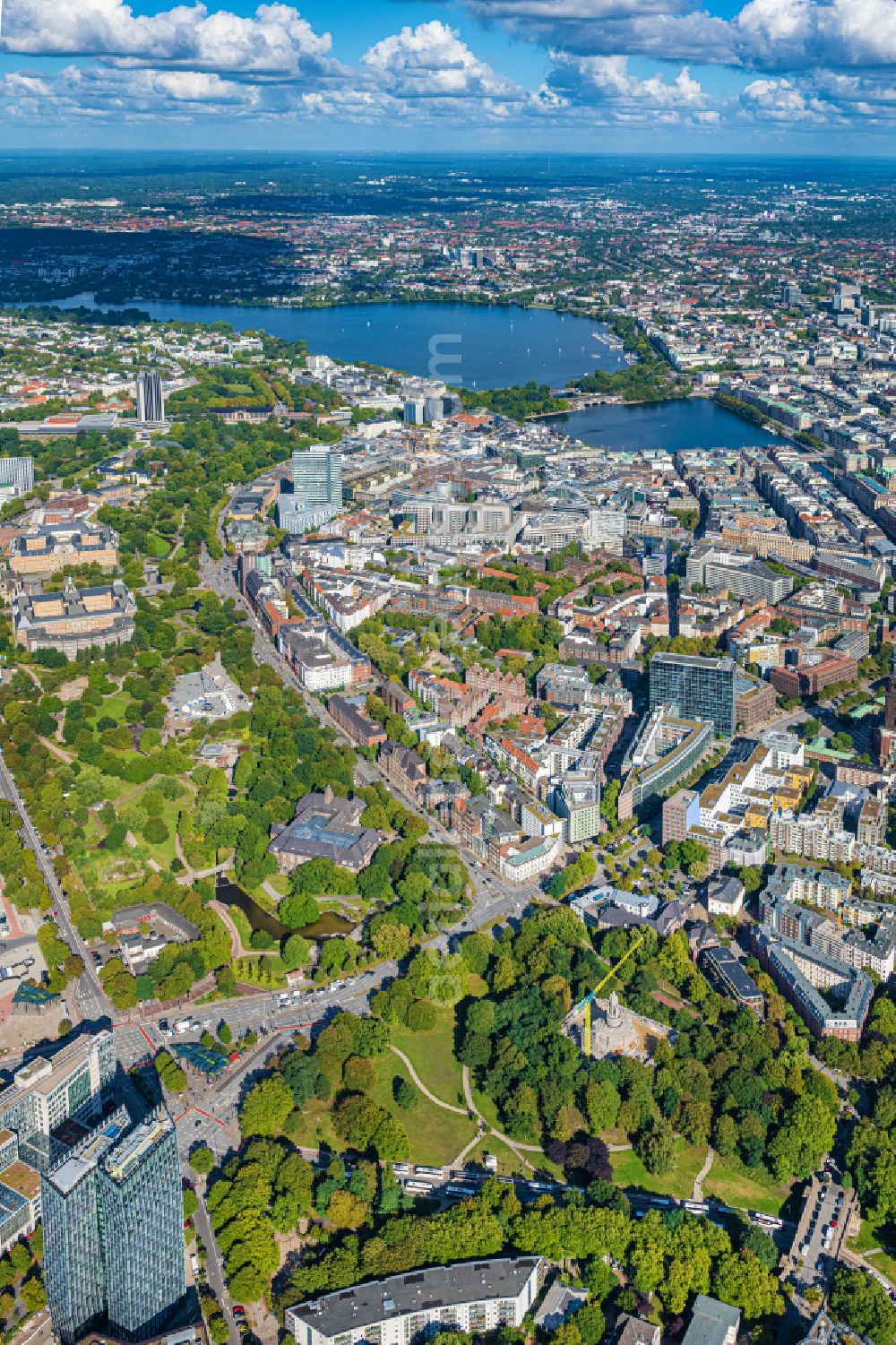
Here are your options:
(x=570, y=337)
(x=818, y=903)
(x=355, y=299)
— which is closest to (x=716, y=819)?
(x=818, y=903)

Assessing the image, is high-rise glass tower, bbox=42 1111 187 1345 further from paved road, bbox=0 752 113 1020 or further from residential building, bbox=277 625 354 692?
residential building, bbox=277 625 354 692

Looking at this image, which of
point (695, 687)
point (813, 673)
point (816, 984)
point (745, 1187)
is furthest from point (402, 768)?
point (745, 1187)

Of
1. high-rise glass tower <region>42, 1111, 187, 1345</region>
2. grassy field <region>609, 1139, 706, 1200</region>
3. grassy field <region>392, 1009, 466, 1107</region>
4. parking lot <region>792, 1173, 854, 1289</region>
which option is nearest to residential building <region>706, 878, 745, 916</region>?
grassy field <region>392, 1009, 466, 1107</region>

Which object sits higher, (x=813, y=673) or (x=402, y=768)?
(x=813, y=673)

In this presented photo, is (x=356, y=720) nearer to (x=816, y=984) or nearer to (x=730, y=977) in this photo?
(x=730, y=977)

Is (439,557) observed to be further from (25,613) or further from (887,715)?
(887,715)

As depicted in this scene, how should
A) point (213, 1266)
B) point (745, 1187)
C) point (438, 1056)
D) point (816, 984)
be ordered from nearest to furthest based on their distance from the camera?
point (213, 1266) < point (745, 1187) < point (438, 1056) < point (816, 984)
